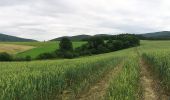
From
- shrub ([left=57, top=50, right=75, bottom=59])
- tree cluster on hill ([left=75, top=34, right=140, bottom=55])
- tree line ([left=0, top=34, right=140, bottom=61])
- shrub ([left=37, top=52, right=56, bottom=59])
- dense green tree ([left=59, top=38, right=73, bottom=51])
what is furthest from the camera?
tree cluster on hill ([left=75, top=34, right=140, bottom=55])

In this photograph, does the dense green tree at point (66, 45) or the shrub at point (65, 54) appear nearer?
the shrub at point (65, 54)

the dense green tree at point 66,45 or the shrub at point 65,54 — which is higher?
the dense green tree at point 66,45

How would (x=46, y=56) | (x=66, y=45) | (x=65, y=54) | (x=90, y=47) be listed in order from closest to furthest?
(x=46, y=56)
(x=65, y=54)
(x=66, y=45)
(x=90, y=47)

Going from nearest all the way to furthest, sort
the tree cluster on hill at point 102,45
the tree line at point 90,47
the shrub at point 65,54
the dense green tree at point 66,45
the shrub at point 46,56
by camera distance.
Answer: the shrub at point 46,56 < the shrub at point 65,54 < the tree line at point 90,47 < the dense green tree at point 66,45 < the tree cluster on hill at point 102,45

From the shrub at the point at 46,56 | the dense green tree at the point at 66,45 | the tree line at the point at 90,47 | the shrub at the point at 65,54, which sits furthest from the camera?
the dense green tree at the point at 66,45

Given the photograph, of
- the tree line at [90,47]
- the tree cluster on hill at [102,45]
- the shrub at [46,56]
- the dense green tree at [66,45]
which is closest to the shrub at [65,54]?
the tree line at [90,47]

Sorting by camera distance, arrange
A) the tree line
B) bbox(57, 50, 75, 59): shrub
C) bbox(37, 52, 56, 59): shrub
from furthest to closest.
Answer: the tree line, bbox(57, 50, 75, 59): shrub, bbox(37, 52, 56, 59): shrub

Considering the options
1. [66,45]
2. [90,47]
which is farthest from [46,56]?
[90,47]

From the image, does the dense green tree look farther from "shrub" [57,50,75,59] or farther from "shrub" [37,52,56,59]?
"shrub" [37,52,56,59]

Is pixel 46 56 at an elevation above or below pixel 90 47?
below

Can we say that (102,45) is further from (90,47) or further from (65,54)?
(65,54)

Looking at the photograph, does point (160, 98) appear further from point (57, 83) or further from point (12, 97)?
point (12, 97)

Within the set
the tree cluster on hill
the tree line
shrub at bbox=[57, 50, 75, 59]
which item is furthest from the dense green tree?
shrub at bbox=[57, 50, 75, 59]

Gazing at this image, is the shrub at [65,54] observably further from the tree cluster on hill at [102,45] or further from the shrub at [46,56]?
the tree cluster on hill at [102,45]
